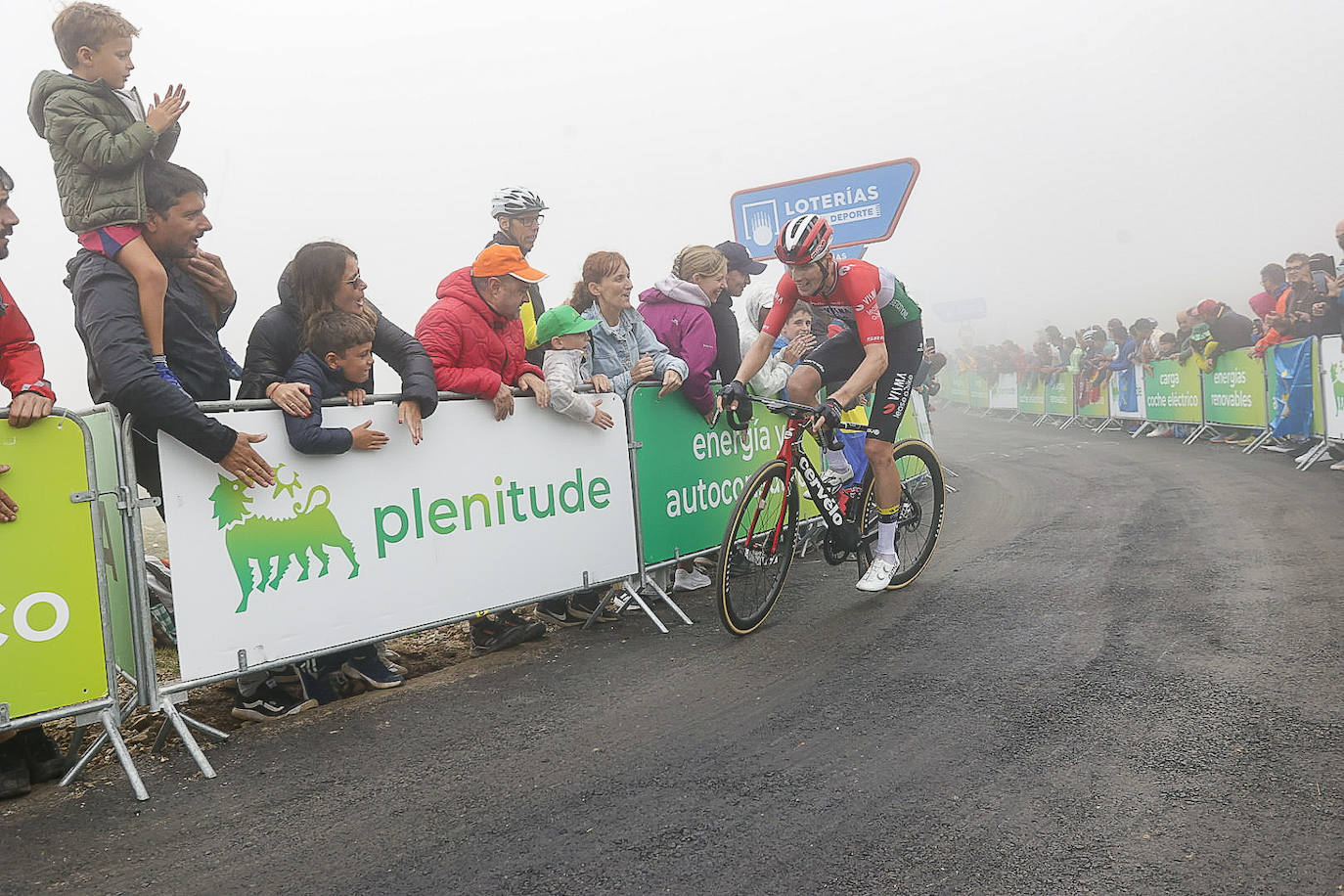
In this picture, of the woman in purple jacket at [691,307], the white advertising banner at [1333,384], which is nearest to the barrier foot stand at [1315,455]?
the white advertising banner at [1333,384]

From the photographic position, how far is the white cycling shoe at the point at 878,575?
5.93 metres

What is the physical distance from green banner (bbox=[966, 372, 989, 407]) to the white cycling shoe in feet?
89.8

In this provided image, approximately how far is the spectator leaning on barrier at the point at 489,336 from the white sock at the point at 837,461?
6.19ft

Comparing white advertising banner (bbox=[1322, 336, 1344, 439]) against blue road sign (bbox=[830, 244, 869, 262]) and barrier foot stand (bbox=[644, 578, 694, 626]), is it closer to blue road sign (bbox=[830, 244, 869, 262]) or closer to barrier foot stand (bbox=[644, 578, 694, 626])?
→ blue road sign (bbox=[830, 244, 869, 262])

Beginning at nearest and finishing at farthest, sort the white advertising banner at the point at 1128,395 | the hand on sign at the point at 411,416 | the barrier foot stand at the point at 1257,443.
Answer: the hand on sign at the point at 411,416, the barrier foot stand at the point at 1257,443, the white advertising banner at the point at 1128,395

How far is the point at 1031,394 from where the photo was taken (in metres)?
26.8

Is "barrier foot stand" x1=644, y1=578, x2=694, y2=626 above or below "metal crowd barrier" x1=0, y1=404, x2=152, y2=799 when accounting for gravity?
below

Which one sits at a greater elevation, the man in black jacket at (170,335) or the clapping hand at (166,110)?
the clapping hand at (166,110)

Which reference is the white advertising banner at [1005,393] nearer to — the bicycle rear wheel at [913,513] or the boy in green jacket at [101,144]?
the bicycle rear wheel at [913,513]

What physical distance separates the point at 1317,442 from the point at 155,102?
510 inches

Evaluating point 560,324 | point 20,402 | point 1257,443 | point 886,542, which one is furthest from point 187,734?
point 1257,443

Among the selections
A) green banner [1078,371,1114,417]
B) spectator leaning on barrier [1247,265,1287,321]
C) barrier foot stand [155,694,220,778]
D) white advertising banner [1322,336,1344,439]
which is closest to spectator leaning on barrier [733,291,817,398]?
barrier foot stand [155,694,220,778]

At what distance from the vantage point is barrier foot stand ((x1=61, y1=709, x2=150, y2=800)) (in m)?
3.49

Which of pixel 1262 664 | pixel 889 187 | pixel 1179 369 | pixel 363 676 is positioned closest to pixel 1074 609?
pixel 1262 664
